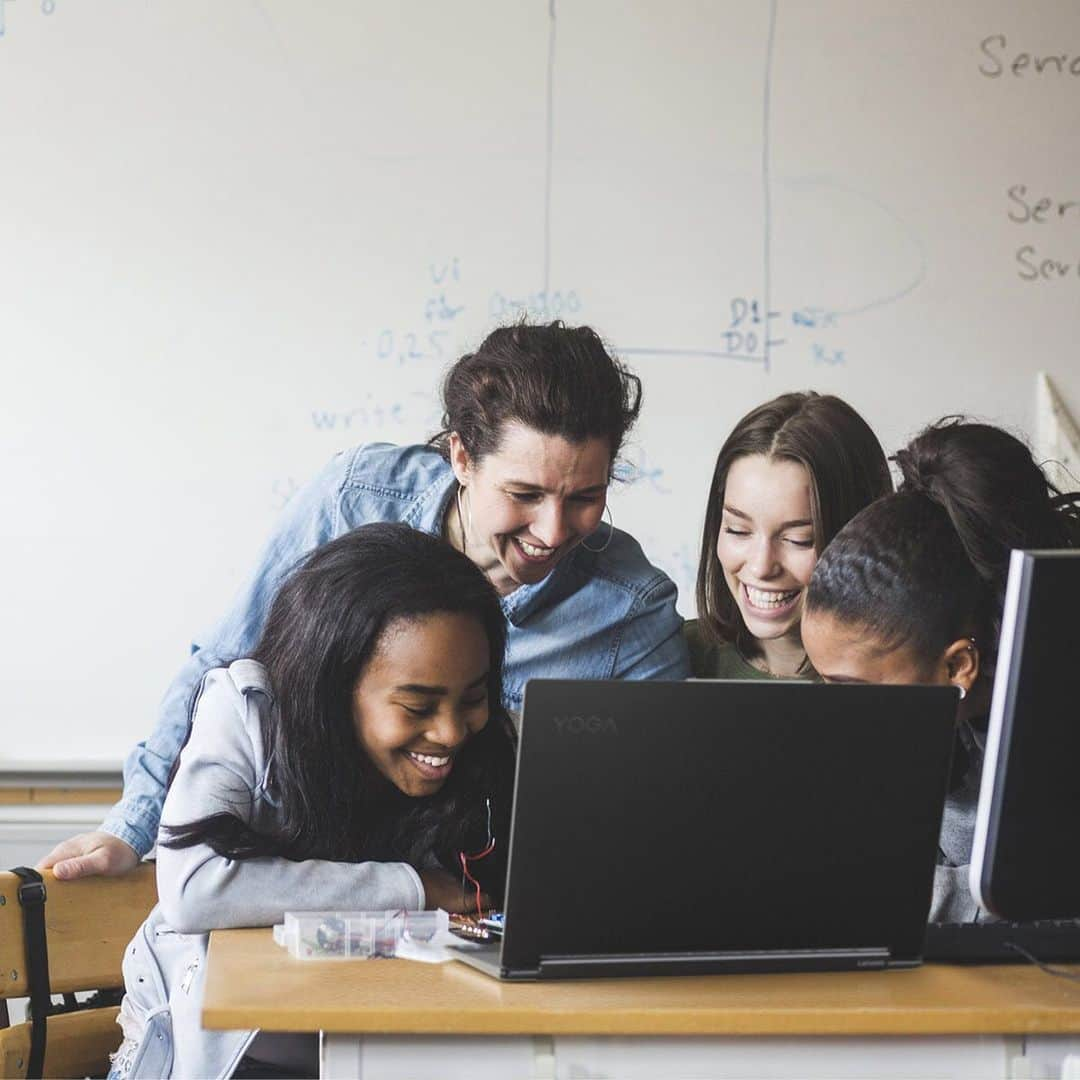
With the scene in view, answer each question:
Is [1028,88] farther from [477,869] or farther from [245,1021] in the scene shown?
[245,1021]

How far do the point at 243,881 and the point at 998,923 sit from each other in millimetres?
699

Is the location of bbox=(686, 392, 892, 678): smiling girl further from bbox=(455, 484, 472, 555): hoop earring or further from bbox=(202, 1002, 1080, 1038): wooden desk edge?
bbox=(202, 1002, 1080, 1038): wooden desk edge

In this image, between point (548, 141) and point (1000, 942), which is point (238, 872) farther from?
point (548, 141)

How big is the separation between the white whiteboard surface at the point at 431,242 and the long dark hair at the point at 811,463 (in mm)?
674

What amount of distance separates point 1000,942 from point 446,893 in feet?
1.70

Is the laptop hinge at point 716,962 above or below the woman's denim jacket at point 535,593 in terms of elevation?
below

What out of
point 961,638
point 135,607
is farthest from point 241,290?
point 961,638

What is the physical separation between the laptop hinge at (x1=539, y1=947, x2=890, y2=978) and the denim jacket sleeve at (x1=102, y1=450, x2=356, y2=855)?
80 centimetres

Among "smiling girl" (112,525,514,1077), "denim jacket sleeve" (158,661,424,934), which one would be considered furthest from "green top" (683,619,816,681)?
"denim jacket sleeve" (158,661,424,934)

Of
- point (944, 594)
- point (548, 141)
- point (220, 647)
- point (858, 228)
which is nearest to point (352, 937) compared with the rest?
point (944, 594)

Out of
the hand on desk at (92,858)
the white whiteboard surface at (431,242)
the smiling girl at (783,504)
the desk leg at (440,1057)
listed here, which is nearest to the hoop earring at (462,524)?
the smiling girl at (783,504)

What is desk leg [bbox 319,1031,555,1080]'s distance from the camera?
110cm

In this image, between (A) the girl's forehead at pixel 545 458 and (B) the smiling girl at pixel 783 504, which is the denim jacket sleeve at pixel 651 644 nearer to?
(B) the smiling girl at pixel 783 504

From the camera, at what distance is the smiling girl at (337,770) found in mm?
1443
